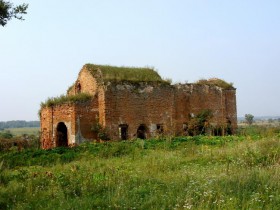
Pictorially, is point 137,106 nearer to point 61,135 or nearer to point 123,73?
point 123,73

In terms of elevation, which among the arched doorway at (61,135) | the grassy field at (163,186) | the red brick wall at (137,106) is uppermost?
the red brick wall at (137,106)

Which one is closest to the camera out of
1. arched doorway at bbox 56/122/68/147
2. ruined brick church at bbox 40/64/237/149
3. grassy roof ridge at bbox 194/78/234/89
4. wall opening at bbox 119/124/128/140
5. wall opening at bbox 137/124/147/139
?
ruined brick church at bbox 40/64/237/149

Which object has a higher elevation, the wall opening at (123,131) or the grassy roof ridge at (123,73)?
the grassy roof ridge at (123,73)

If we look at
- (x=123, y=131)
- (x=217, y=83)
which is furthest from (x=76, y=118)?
(x=217, y=83)

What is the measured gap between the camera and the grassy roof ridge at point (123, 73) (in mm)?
22070

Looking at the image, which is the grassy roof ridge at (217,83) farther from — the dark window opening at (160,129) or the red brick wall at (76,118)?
the red brick wall at (76,118)

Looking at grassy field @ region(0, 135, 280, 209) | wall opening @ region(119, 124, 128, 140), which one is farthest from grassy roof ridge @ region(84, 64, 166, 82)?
grassy field @ region(0, 135, 280, 209)

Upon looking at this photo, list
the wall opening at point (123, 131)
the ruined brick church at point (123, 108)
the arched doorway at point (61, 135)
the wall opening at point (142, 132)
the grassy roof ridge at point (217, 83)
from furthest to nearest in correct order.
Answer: the grassy roof ridge at point (217, 83) < the arched doorway at point (61, 135) < the wall opening at point (142, 132) < the wall opening at point (123, 131) < the ruined brick church at point (123, 108)

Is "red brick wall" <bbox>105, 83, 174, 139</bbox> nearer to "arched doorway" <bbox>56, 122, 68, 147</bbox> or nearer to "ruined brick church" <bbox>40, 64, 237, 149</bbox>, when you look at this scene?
"ruined brick church" <bbox>40, 64, 237, 149</bbox>

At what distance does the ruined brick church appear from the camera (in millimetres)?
21125

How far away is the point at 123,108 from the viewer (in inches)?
846

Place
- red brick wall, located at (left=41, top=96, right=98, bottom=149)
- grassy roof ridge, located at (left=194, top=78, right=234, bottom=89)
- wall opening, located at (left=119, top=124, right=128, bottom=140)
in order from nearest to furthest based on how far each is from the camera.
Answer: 1. red brick wall, located at (left=41, top=96, right=98, bottom=149)
2. wall opening, located at (left=119, top=124, right=128, bottom=140)
3. grassy roof ridge, located at (left=194, top=78, right=234, bottom=89)

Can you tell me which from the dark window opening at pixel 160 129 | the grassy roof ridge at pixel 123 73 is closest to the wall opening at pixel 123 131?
the dark window opening at pixel 160 129

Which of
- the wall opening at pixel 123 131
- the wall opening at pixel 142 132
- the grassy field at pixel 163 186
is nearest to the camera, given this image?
the grassy field at pixel 163 186
